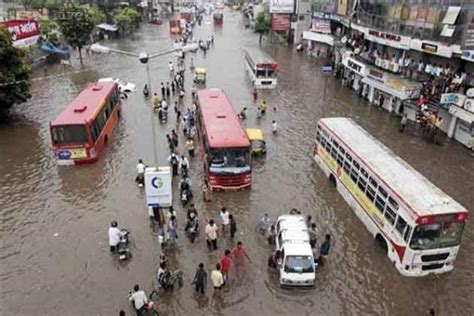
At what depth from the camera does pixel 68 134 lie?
893 inches

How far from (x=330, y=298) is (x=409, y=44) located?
24.3 m

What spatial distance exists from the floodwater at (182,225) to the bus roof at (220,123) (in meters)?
2.77

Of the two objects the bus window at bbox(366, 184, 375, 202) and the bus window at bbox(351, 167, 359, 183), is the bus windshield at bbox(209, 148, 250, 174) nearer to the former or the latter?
the bus window at bbox(351, 167, 359, 183)

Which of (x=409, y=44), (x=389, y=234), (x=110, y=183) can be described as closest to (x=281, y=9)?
(x=409, y=44)

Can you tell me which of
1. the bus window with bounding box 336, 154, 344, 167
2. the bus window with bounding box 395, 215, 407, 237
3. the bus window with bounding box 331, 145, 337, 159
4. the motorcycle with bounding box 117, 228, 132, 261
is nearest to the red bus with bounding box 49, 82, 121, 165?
the motorcycle with bounding box 117, 228, 132, 261

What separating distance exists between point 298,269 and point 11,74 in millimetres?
24881

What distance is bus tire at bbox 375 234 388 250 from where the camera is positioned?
16.4 metres

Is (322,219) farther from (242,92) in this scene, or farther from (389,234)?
(242,92)

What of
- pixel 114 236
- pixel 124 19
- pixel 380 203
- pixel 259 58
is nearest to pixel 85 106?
pixel 114 236

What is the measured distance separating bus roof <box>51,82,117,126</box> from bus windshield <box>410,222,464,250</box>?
1723cm

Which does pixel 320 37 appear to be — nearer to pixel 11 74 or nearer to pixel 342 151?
pixel 11 74

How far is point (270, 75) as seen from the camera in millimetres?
40594

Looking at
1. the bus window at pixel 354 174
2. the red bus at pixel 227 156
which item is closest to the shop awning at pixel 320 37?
the red bus at pixel 227 156

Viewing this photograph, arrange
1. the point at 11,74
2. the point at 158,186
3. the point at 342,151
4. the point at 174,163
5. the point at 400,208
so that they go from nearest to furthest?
the point at 400,208, the point at 158,186, the point at 342,151, the point at 174,163, the point at 11,74
